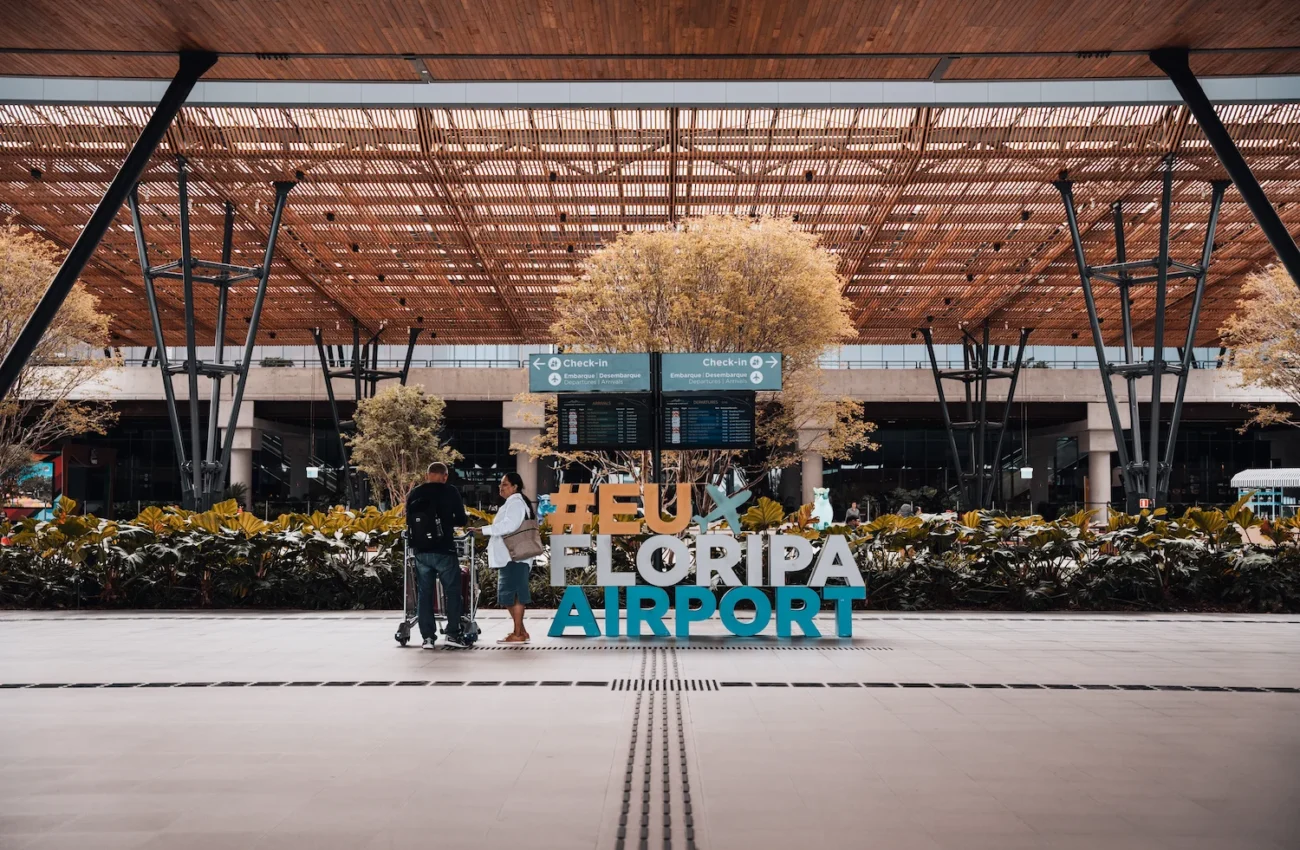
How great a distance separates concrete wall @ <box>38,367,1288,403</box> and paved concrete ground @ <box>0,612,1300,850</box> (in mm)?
29790

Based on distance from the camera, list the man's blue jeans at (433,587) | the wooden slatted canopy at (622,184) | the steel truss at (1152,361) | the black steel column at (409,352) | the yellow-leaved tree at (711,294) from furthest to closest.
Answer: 1. the black steel column at (409,352)
2. the yellow-leaved tree at (711,294)
3. the steel truss at (1152,361)
4. the wooden slatted canopy at (622,184)
5. the man's blue jeans at (433,587)

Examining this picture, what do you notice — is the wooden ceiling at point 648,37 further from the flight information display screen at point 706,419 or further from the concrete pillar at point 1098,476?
the concrete pillar at point 1098,476

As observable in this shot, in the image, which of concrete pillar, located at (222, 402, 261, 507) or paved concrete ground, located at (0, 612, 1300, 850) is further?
concrete pillar, located at (222, 402, 261, 507)

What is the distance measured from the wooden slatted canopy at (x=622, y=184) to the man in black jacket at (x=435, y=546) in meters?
13.0

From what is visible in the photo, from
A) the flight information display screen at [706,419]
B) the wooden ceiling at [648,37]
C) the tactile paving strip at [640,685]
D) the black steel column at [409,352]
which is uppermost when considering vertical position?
the black steel column at [409,352]

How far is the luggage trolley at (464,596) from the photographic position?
966 centimetres

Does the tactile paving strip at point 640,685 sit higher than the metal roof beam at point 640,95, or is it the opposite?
the metal roof beam at point 640,95

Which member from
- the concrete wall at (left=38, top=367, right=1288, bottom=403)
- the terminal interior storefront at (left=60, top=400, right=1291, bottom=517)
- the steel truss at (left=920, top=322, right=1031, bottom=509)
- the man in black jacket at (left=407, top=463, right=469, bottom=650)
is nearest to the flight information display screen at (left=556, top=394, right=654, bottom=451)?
the man in black jacket at (left=407, top=463, right=469, bottom=650)

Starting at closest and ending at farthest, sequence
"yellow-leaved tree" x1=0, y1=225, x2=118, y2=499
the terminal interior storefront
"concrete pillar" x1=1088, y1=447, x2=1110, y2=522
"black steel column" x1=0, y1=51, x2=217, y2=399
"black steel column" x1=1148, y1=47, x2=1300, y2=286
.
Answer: "black steel column" x1=0, y1=51, x2=217, y2=399 < "black steel column" x1=1148, y1=47, x2=1300, y2=286 < "yellow-leaved tree" x1=0, y1=225, x2=118, y2=499 < "concrete pillar" x1=1088, y1=447, x2=1110, y2=522 < the terminal interior storefront

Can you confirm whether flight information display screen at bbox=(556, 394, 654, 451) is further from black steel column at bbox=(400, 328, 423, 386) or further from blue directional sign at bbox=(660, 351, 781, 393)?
black steel column at bbox=(400, 328, 423, 386)

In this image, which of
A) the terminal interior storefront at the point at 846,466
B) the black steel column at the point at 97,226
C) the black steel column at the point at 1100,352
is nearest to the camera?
the black steel column at the point at 97,226

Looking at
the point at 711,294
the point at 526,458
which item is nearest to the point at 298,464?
the point at 526,458

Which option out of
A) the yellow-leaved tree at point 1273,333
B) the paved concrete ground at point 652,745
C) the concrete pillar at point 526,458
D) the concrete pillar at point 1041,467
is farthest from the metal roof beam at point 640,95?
the concrete pillar at point 1041,467

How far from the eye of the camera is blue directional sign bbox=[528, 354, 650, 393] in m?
11.8
